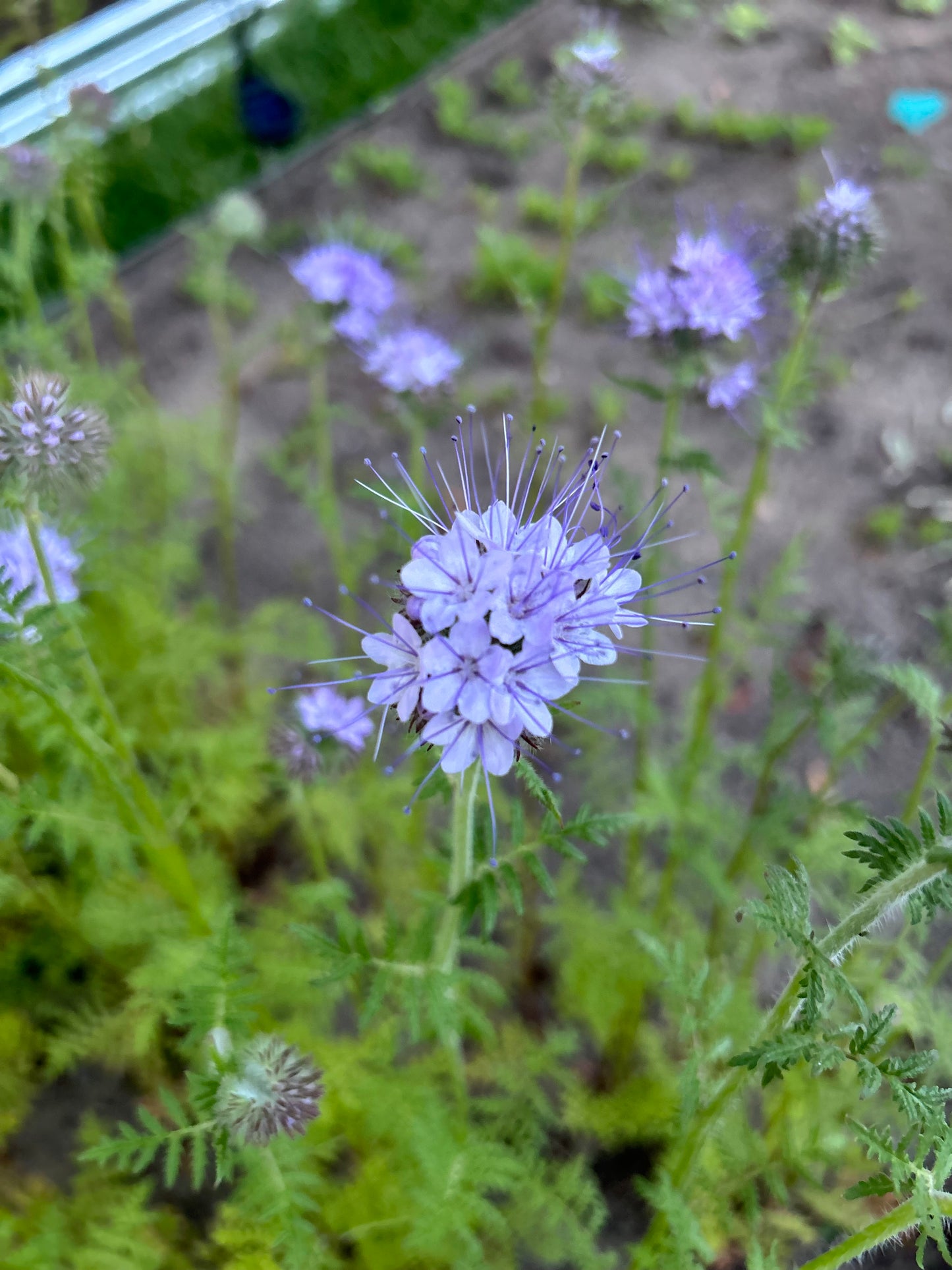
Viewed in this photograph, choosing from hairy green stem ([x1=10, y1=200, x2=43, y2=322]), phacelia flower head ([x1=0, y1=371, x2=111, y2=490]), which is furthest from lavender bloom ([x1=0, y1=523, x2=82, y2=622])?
hairy green stem ([x1=10, y1=200, x2=43, y2=322])

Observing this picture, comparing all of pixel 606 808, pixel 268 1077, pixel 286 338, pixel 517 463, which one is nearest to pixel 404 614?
pixel 268 1077

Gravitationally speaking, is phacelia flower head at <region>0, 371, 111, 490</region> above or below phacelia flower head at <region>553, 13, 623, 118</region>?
below

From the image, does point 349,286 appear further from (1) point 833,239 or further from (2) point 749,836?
(2) point 749,836

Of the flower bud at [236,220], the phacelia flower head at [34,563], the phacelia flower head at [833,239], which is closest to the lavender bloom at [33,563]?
the phacelia flower head at [34,563]

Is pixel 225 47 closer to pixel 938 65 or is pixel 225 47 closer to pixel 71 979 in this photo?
pixel 938 65

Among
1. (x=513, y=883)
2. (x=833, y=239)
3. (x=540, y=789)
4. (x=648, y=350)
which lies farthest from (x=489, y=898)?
(x=648, y=350)

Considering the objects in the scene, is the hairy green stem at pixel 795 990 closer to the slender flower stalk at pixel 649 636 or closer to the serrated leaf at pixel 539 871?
the serrated leaf at pixel 539 871

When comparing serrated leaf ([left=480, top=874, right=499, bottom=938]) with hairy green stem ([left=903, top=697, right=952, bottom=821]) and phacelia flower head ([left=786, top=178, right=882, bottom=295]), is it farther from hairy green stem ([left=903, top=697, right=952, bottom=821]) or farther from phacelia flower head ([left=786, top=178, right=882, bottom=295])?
phacelia flower head ([left=786, top=178, right=882, bottom=295])
